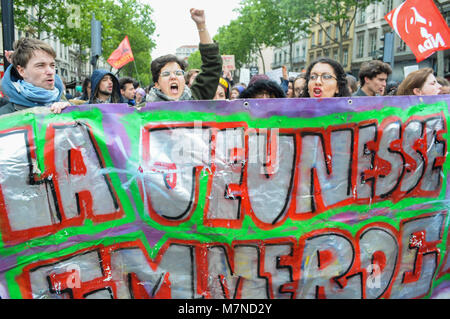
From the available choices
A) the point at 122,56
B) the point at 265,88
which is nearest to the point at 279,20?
the point at 122,56

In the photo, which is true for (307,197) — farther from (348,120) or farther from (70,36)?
(70,36)

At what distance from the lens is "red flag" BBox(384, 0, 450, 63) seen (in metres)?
3.82

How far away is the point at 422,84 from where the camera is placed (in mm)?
3059

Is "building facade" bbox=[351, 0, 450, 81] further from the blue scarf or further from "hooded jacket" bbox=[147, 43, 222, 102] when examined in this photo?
the blue scarf

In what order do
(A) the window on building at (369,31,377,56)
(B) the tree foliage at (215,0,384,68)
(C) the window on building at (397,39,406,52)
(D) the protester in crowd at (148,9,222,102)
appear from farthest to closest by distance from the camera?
(A) the window on building at (369,31,377,56) → (C) the window on building at (397,39,406,52) → (B) the tree foliage at (215,0,384,68) → (D) the protester in crowd at (148,9,222,102)

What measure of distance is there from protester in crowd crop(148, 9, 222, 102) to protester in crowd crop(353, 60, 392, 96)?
1.81 meters

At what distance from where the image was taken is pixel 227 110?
204 centimetres

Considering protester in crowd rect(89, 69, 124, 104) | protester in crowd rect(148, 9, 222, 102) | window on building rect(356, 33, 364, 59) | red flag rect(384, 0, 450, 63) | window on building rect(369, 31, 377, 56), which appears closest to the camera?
protester in crowd rect(148, 9, 222, 102)

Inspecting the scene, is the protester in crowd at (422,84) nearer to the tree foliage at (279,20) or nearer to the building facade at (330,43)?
the tree foliage at (279,20)

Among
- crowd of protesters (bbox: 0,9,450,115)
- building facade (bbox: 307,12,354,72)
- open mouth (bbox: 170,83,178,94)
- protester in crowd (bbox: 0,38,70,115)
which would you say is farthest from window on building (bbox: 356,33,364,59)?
protester in crowd (bbox: 0,38,70,115)

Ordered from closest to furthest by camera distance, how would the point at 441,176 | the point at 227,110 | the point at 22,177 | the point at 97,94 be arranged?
the point at 22,177, the point at 227,110, the point at 441,176, the point at 97,94

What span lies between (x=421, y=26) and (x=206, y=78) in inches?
105
